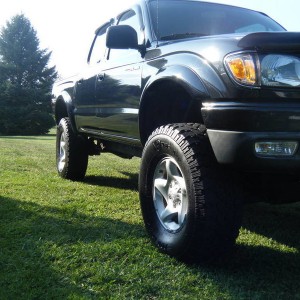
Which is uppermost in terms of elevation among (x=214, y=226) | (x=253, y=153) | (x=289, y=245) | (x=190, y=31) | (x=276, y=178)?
(x=190, y=31)

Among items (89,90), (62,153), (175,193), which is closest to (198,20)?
(89,90)

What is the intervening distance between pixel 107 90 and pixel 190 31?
0.99m

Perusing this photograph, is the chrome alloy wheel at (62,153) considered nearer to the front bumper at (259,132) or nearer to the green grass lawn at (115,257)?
the green grass lawn at (115,257)

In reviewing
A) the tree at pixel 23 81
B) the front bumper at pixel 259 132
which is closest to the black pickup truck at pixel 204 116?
the front bumper at pixel 259 132

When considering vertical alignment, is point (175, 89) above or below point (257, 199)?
above

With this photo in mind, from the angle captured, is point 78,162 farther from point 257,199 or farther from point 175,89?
point 257,199

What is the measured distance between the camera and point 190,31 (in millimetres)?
3693

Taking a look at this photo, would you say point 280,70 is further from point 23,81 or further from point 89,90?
point 23,81

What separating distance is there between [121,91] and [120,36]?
524 mm

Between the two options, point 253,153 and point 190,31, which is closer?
point 253,153

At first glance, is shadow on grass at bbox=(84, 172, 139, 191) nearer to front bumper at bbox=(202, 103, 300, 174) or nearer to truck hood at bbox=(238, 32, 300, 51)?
front bumper at bbox=(202, 103, 300, 174)

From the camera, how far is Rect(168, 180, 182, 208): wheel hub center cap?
282cm

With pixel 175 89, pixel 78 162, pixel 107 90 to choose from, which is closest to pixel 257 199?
pixel 175 89

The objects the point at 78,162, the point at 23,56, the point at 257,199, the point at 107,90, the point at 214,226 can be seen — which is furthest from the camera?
the point at 23,56
